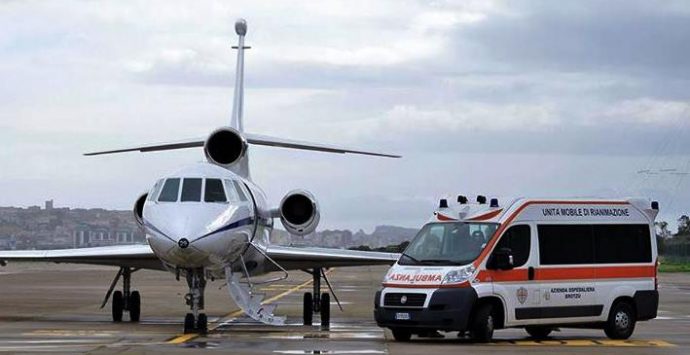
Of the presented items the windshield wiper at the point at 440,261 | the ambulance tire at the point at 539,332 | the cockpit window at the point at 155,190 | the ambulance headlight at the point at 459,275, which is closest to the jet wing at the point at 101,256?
the cockpit window at the point at 155,190

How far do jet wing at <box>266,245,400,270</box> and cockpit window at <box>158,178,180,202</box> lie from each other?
3.54 m

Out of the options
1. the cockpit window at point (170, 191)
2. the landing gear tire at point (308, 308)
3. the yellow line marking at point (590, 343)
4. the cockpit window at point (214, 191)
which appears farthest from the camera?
the landing gear tire at point (308, 308)

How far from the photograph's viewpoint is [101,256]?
26.2 m

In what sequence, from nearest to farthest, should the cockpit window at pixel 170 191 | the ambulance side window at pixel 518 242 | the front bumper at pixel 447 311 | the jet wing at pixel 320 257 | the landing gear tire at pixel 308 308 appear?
the front bumper at pixel 447 311 < the ambulance side window at pixel 518 242 < the cockpit window at pixel 170 191 < the jet wing at pixel 320 257 < the landing gear tire at pixel 308 308

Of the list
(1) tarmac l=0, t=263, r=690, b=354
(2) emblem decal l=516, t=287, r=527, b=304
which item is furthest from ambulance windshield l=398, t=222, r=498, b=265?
(1) tarmac l=0, t=263, r=690, b=354

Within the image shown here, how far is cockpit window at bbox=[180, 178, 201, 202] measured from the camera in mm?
23094

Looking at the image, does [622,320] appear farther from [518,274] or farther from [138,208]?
[138,208]

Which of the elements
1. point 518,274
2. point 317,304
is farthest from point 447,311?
point 317,304

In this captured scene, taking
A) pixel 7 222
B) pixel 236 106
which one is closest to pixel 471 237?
pixel 236 106

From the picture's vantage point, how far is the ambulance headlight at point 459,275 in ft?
66.0

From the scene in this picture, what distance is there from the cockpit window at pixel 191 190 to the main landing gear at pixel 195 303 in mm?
1283

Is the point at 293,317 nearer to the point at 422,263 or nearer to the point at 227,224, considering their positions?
the point at 227,224

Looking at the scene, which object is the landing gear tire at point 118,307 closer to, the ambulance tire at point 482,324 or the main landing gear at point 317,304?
the main landing gear at point 317,304

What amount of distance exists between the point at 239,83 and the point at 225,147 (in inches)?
264
